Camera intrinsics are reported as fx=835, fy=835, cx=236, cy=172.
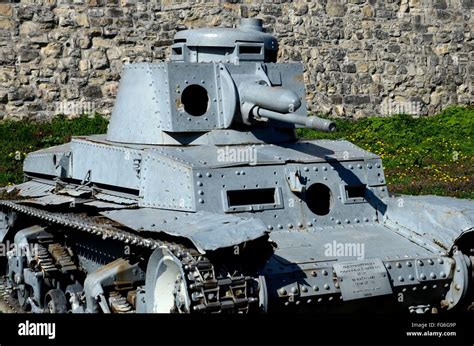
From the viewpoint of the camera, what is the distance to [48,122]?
54.0 ft

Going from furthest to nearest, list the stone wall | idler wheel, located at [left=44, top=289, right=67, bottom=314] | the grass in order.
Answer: the stone wall → the grass → idler wheel, located at [left=44, top=289, right=67, bottom=314]

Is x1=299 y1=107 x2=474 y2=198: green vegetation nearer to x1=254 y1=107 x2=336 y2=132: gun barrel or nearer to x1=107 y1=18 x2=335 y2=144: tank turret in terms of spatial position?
x1=107 y1=18 x2=335 y2=144: tank turret

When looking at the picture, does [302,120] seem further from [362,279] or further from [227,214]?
[362,279]

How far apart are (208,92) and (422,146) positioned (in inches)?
391

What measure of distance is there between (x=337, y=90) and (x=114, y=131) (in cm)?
1117

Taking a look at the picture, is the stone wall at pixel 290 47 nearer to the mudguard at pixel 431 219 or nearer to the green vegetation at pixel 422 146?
the green vegetation at pixel 422 146

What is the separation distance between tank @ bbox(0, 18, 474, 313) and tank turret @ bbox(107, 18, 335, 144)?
0.05 feet

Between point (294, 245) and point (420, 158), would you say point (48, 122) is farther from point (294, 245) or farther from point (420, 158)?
point (294, 245)

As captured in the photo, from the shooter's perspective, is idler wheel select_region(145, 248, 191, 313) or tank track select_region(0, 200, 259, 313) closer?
tank track select_region(0, 200, 259, 313)

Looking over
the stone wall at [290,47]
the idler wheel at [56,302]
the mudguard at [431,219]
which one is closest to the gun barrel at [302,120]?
the mudguard at [431,219]

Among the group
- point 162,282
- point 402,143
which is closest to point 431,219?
point 162,282

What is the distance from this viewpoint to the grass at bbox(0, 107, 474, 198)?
48.6 feet

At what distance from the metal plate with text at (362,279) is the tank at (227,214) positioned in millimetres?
12

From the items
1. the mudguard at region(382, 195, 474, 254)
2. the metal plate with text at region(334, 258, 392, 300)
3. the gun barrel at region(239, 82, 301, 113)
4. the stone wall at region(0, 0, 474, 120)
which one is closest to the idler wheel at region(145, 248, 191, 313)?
the metal plate with text at region(334, 258, 392, 300)
